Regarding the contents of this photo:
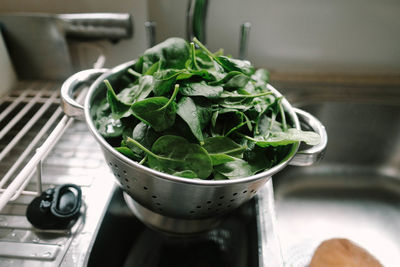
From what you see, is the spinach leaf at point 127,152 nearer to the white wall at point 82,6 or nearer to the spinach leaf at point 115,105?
the spinach leaf at point 115,105

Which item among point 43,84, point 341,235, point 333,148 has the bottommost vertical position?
point 341,235

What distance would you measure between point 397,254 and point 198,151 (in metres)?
0.62

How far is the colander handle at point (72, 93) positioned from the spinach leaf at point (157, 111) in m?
0.10

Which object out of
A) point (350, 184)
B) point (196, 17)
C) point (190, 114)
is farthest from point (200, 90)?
point (350, 184)

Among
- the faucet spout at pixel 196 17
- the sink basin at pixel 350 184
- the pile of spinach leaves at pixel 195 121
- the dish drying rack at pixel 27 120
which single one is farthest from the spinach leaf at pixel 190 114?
the sink basin at pixel 350 184

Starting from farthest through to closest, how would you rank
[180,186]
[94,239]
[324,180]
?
1. [324,180]
2. [94,239]
3. [180,186]

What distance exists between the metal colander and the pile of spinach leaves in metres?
0.02

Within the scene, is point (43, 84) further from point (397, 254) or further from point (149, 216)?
point (397, 254)

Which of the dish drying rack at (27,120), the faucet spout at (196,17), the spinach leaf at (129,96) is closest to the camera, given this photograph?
the spinach leaf at (129,96)

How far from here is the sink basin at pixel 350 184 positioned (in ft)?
2.34

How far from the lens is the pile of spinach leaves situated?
35 centimetres

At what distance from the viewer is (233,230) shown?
0.54 m

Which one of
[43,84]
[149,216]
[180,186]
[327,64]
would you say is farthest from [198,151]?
[327,64]

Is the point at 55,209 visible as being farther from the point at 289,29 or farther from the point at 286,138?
the point at 289,29
